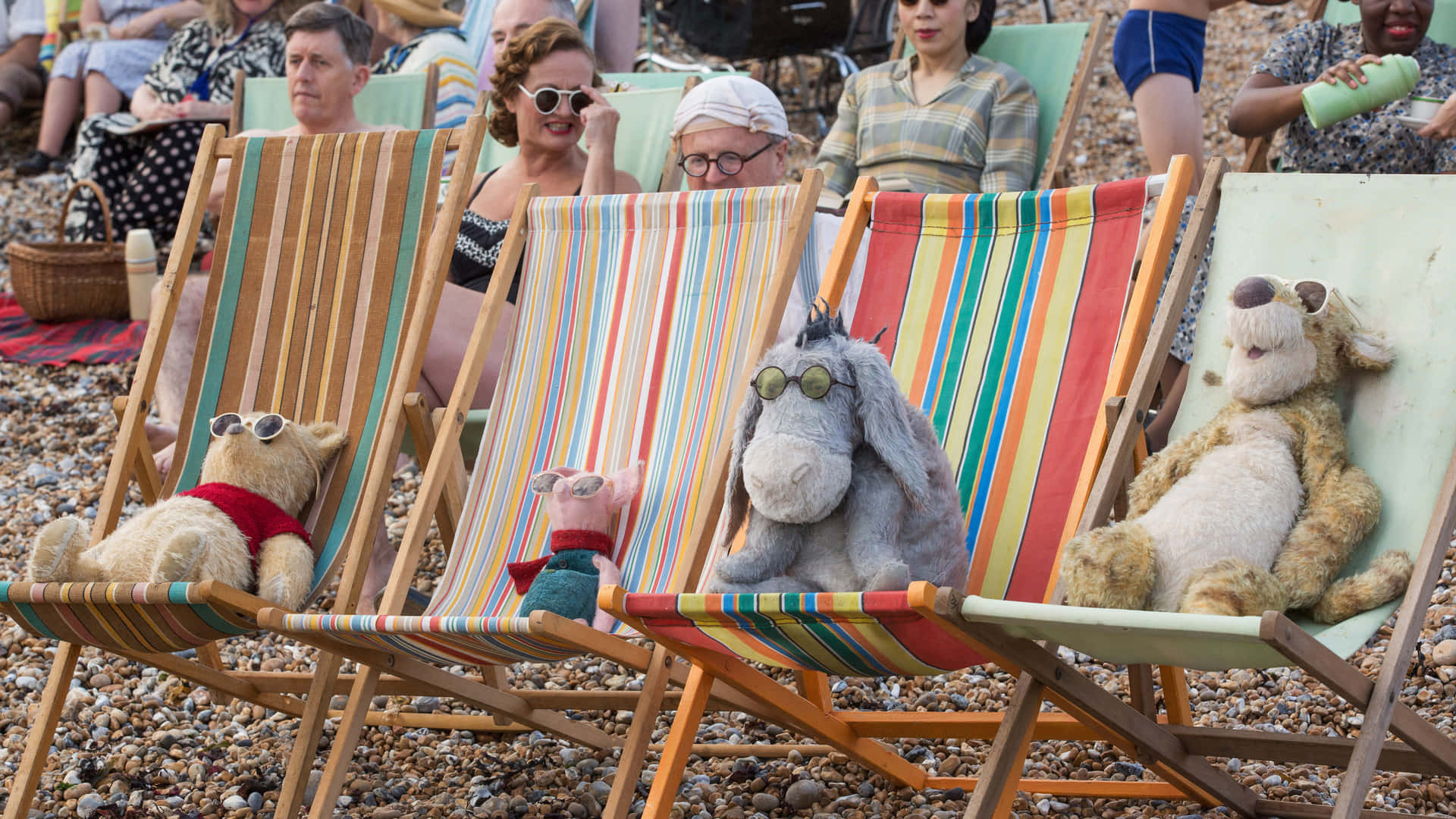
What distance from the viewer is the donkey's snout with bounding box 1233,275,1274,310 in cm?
233

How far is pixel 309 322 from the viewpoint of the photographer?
10.9 ft

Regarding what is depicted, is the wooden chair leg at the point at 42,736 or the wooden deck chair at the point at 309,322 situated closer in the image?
the wooden chair leg at the point at 42,736

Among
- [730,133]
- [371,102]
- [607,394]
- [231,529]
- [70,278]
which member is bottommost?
[70,278]

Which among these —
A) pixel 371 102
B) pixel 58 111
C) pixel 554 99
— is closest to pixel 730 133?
pixel 554 99

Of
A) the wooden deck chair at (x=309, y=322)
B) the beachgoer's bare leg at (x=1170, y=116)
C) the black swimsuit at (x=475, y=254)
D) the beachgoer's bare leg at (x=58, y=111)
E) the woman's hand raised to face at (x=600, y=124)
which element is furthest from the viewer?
the beachgoer's bare leg at (x=58, y=111)

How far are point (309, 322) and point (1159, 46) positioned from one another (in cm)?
244

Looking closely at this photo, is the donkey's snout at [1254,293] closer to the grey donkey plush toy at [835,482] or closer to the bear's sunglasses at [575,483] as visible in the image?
the grey donkey plush toy at [835,482]

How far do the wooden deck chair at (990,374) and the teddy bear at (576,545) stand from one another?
12.1 inches

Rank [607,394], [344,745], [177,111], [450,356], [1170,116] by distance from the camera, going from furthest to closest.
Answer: [177,111] → [1170,116] → [450,356] → [607,394] → [344,745]

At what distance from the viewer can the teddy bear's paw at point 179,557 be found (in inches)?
105

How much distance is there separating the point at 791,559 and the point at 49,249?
203 inches

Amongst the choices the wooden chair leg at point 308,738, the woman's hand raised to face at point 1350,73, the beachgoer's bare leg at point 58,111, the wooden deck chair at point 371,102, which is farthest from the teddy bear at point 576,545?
the beachgoer's bare leg at point 58,111

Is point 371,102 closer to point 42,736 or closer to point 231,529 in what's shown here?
point 231,529

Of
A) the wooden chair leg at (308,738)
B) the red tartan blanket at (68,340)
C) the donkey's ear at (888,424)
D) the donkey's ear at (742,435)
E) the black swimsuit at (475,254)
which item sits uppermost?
the donkey's ear at (888,424)
